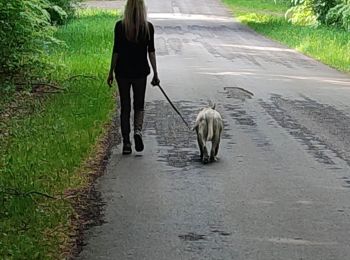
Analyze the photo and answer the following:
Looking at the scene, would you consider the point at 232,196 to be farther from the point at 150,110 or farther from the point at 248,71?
the point at 248,71

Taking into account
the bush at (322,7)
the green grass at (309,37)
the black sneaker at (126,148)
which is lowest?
the green grass at (309,37)

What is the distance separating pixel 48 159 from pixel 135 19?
2.03 metres

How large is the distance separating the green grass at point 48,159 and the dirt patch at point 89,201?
0.08 meters

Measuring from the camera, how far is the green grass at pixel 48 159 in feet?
22.8

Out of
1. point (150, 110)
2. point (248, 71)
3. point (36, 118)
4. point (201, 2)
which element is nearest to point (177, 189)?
point (36, 118)

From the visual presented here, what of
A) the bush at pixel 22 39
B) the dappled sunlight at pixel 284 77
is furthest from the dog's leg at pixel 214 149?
the dappled sunlight at pixel 284 77

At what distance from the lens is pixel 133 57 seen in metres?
10.4

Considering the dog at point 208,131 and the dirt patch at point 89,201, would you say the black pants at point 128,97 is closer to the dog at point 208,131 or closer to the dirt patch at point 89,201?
the dirt patch at point 89,201

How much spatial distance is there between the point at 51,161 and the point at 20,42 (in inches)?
275

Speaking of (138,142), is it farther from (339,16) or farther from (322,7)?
(322,7)

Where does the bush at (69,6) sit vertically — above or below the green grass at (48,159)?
below

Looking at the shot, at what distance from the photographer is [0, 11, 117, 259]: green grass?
274 inches

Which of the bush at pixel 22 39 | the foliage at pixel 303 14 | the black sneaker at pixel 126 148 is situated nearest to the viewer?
the black sneaker at pixel 126 148

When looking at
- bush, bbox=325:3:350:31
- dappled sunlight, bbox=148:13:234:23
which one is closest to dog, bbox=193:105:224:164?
bush, bbox=325:3:350:31
